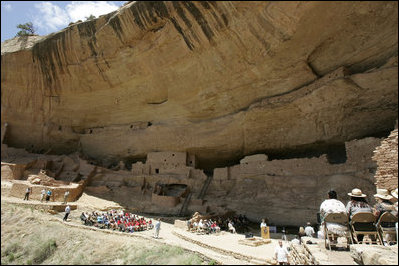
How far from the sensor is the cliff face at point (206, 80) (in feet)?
37.9

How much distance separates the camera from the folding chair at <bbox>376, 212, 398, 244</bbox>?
548 cm

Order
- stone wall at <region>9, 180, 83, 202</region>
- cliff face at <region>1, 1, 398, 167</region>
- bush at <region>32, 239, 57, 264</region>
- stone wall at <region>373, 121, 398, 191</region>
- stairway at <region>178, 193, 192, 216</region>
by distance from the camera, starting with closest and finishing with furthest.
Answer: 1. stone wall at <region>373, 121, 398, 191</region>
2. bush at <region>32, 239, 57, 264</region>
3. cliff face at <region>1, 1, 398, 167</region>
4. stone wall at <region>9, 180, 83, 202</region>
5. stairway at <region>178, 193, 192, 216</region>

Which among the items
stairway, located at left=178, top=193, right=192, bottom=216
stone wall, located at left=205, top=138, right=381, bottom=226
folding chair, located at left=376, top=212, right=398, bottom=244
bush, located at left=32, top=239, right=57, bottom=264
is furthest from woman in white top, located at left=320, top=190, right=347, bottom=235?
stairway, located at left=178, top=193, right=192, bottom=216

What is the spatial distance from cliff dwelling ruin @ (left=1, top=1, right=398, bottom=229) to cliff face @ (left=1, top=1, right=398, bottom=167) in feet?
0.23

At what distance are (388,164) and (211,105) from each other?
1056 cm

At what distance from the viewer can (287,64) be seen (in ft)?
43.0

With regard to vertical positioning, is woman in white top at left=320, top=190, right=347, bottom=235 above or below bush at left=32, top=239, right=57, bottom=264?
above

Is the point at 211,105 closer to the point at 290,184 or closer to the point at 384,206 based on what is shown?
the point at 290,184

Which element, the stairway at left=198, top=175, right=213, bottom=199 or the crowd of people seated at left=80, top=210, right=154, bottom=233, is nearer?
the crowd of people seated at left=80, top=210, right=154, bottom=233

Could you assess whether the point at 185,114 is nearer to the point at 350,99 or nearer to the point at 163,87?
the point at 163,87

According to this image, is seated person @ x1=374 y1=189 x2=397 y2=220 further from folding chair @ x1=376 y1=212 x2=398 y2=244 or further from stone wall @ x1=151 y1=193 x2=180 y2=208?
stone wall @ x1=151 y1=193 x2=180 y2=208

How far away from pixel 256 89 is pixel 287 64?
7.37 feet

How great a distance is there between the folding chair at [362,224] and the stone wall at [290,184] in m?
6.48

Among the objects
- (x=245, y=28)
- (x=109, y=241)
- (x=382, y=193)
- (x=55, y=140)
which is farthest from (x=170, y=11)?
(x=55, y=140)
